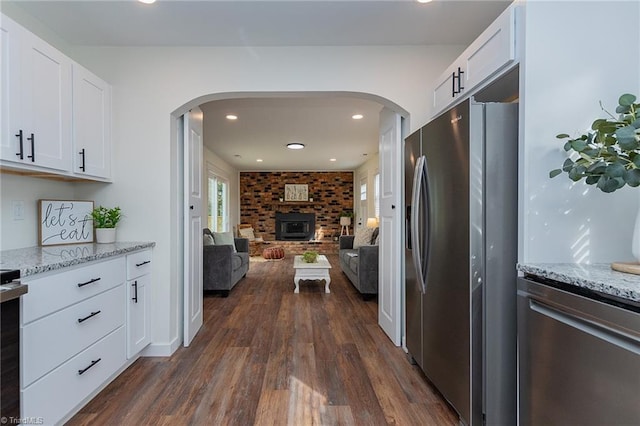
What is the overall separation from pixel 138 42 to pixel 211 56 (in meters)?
0.57

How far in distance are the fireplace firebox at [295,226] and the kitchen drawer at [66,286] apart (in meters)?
7.63

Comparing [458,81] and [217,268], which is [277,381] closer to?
A: [458,81]

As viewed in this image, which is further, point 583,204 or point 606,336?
point 583,204

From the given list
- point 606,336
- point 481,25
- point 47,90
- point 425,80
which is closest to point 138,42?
point 47,90

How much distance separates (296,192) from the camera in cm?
972

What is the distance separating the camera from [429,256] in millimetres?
1960

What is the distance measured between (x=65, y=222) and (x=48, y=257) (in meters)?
0.76

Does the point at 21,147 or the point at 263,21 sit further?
the point at 263,21

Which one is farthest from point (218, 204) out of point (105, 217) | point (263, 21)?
point (263, 21)

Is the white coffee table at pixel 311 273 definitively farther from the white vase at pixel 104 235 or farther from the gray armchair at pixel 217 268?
the white vase at pixel 104 235

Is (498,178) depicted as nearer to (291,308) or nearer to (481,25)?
(481,25)

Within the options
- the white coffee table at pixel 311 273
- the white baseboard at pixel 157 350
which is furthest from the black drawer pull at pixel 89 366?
the white coffee table at pixel 311 273

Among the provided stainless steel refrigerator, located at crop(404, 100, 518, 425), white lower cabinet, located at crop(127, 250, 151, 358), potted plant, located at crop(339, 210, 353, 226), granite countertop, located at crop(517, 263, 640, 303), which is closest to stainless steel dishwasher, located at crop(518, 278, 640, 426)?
granite countertop, located at crop(517, 263, 640, 303)

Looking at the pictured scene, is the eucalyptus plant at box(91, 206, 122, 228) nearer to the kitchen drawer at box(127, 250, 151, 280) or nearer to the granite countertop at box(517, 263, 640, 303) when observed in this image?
the kitchen drawer at box(127, 250, 151, 280)
